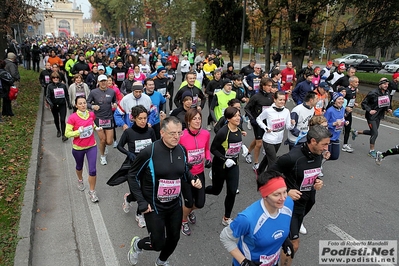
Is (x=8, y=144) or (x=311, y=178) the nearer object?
(x=311, y=178)

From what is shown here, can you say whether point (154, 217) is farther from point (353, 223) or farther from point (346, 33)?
point (346, 33)

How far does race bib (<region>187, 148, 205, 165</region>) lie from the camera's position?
4547 millimetres

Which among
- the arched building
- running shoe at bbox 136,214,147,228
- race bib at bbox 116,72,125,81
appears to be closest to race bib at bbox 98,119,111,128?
running shoe at bbox 136,214,147,228

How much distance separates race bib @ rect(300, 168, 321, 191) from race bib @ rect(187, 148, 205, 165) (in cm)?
151

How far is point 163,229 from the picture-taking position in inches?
142

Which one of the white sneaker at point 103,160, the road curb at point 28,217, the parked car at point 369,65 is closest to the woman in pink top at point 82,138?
the road curb at point 28,217

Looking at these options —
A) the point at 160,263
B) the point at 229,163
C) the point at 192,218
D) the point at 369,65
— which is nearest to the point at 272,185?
the point at 229,163

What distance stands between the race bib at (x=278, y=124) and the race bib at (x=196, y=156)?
189 centimetres

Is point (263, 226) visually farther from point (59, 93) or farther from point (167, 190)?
point (59, 93)

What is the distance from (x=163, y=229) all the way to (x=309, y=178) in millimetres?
1662

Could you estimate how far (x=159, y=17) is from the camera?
52188mm

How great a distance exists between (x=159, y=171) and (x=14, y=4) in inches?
567

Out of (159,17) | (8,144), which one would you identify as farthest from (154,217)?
(159,17)

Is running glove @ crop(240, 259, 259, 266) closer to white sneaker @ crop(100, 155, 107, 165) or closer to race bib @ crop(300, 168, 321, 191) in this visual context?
race bib @ crop(300, 168, 321, 191)
